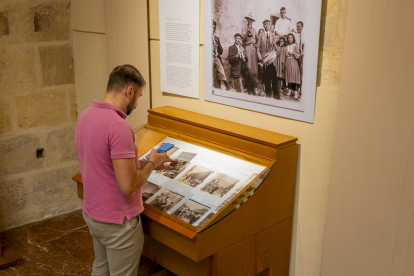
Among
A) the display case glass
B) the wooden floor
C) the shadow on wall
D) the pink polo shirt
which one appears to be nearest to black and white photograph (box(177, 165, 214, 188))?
the display case glass

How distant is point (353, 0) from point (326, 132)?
87 cm

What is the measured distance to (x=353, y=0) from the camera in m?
3.08

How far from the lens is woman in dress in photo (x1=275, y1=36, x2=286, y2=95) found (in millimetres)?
3529

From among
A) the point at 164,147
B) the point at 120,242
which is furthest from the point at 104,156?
the point at 164,147

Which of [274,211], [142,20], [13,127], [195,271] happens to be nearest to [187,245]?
[195,271]

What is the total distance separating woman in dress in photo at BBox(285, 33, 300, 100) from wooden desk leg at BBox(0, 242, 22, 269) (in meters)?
2.95

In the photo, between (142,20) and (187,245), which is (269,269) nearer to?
(187,245)

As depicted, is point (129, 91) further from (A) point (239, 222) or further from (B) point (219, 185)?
(A) point (239, 222)

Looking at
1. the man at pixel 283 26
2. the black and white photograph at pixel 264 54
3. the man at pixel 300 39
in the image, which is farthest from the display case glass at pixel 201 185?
the man at pixel 283 26

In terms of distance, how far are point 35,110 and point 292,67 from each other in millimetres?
2937

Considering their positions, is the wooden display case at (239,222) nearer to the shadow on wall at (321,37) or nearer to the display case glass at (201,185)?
the display case glass at (201,185)

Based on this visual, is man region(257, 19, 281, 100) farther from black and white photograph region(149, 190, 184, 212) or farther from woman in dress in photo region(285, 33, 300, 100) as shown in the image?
black and white photograph region(149, 190, 184, 212)

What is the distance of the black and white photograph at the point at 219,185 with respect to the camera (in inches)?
134

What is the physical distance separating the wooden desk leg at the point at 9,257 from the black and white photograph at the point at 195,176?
2.03 metres
